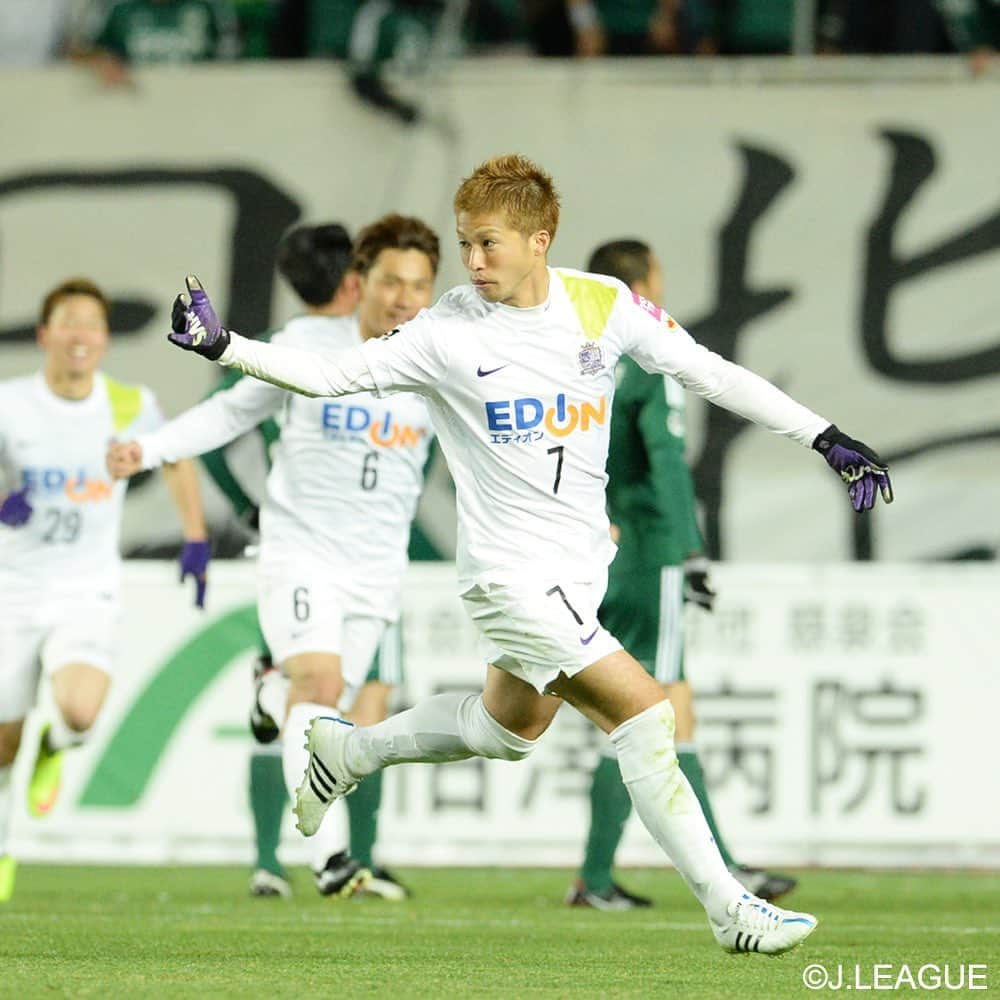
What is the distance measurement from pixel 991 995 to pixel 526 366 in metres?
1.92

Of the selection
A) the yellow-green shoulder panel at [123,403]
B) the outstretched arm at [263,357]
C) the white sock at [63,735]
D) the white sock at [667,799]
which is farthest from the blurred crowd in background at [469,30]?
the white sock at [667,799]

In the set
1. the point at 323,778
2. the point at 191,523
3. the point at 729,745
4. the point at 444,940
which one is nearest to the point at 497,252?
the point at 323,778

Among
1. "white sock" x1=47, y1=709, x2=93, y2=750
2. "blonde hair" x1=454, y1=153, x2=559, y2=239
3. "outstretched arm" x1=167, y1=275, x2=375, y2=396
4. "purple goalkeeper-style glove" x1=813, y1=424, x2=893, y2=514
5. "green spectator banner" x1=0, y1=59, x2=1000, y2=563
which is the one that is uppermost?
"green spectator banner" x1=0, y1=59, x2=1000, y2=563

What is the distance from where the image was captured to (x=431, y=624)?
10.9 metres

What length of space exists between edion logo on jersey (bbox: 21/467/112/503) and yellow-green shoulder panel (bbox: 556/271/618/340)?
3.33 meters

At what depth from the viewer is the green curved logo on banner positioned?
1078cm

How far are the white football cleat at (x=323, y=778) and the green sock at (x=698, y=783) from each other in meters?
1.84

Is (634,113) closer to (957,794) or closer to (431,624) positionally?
(431,624)

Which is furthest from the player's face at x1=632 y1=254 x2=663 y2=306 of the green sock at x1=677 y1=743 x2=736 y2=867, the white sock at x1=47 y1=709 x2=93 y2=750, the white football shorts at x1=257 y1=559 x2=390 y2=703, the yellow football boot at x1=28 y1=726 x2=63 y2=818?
the yellow football boot at x1=28 y1=726 x2=63 y2=818

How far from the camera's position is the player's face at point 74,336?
28.6ft

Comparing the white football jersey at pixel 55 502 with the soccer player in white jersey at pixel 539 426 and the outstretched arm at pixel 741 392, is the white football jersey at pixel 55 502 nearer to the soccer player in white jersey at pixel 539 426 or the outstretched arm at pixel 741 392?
the soccer player in white jersey at pixel 539 426

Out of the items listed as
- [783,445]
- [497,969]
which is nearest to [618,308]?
[497,969]

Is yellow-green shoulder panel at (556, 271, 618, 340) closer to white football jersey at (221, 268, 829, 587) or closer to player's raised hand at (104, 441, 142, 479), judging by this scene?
white football jersey at (221, 268, 829, 587)

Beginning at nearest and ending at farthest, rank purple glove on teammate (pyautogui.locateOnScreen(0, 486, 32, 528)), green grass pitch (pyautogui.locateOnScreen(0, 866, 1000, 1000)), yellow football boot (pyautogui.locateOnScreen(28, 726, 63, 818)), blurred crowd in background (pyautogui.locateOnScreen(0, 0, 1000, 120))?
green grass pitch (pyautogui.locateOnScreen(0, 866, 1000, 1000)) < purple glove on teammate (pyautogui.locateOnScreen(0, 486, 32, 528)) < yellow football boot (pyautogui.locateOnScreen(28, 726, 63, 818)) < blurred crowd in background (pyautogui.locateOnScreen(0, 0, 1000, 120))
